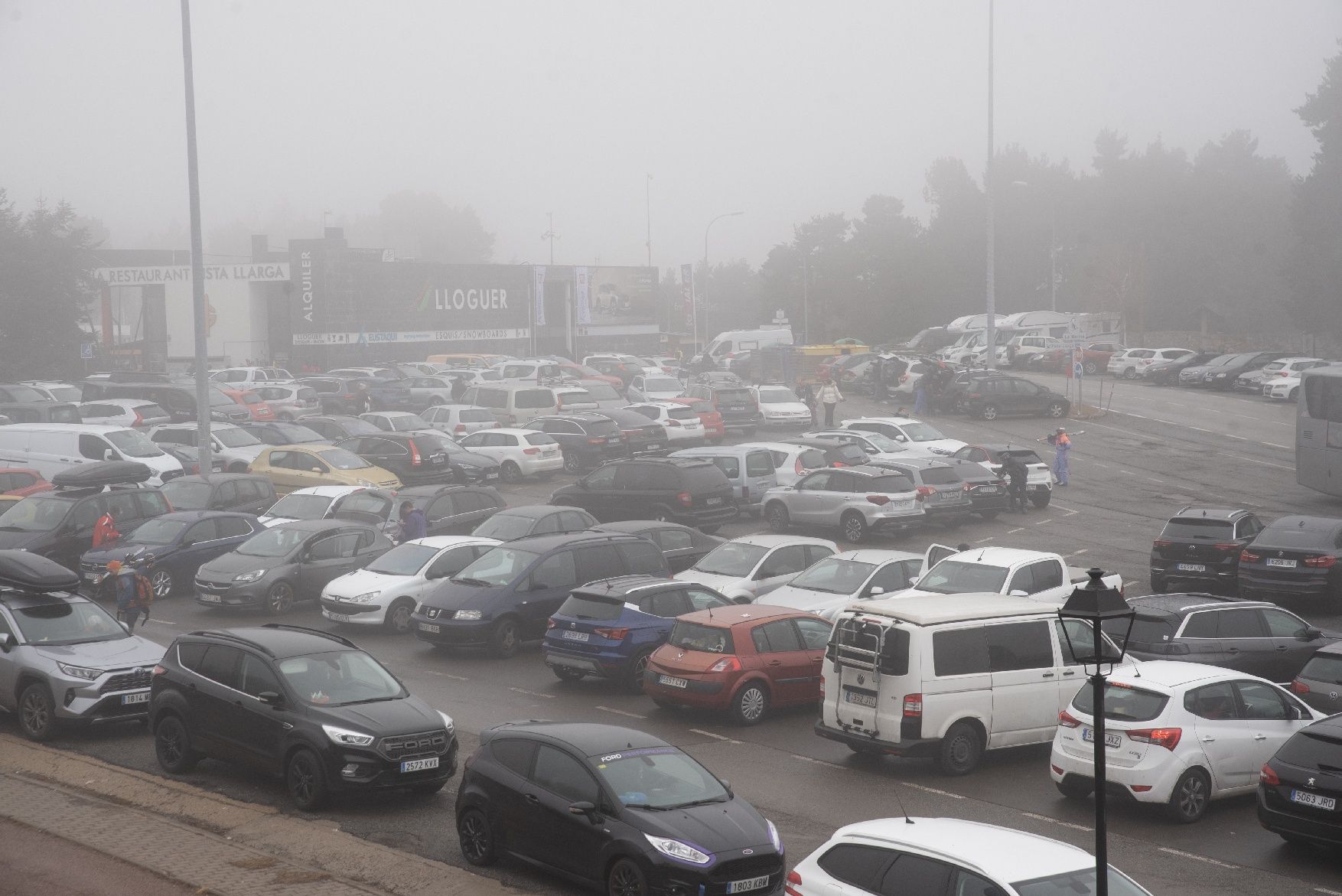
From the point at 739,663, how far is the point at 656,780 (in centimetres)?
552

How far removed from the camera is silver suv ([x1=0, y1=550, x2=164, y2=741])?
14.1 metres

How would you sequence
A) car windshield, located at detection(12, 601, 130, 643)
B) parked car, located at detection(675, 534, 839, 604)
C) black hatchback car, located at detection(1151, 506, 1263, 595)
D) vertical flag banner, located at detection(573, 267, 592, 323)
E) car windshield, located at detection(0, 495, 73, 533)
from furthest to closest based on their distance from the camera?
vertical flag banner, located at detection(573, 267, 592, 323)
car windshield, located at detection(0, 495, 73, 533)
black hatchback car, located at detection(1151, 506, 1263, 595)
parked car, located at detection(675, 534, 839, 604)
car windshield, located at detection(12, 601, 130, 643)

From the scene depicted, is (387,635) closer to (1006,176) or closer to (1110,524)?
(1110,524)

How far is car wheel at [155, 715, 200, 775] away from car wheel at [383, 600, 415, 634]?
7.14 meters

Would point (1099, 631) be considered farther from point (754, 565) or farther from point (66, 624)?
point (754, 565)

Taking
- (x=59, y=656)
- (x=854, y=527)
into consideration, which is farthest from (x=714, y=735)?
(x=854, y=527)

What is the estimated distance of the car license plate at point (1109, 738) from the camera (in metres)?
11.7

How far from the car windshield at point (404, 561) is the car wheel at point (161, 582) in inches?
170

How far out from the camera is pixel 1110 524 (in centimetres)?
2848

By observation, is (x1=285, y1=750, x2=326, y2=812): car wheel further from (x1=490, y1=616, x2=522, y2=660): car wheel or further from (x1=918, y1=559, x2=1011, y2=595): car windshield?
(x1=918, y1=559, x2=1011, y2=595): car windshield

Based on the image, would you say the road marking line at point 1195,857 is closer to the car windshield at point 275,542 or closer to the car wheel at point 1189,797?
the car wheel at point 1189,797

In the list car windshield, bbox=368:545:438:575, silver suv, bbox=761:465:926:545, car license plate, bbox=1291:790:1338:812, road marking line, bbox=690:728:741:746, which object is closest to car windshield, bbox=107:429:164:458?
car windshield, bbox=368:545:438:575

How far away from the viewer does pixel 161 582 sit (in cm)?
2288

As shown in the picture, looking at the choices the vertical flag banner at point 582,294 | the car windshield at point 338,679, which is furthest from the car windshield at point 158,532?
the vertical flag banner at point 582,294
